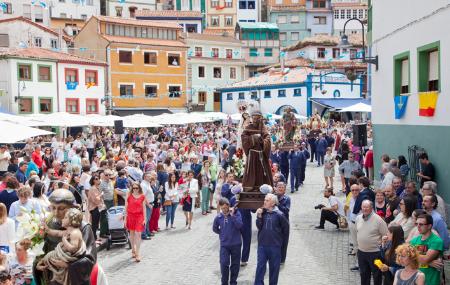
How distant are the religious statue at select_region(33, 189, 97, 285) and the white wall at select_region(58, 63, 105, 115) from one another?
3901 cm

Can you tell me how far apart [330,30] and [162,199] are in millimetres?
57801

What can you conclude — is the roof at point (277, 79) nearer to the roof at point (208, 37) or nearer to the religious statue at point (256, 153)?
the roof at point (208, 37)

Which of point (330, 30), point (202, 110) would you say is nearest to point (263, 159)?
point (202, 110)

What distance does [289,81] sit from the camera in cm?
5016

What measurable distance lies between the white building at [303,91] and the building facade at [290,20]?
16.6 meters

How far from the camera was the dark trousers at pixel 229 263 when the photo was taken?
30.5 feet

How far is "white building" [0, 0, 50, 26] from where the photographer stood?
58119 mm

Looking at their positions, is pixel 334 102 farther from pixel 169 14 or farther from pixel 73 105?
pixel 169 14

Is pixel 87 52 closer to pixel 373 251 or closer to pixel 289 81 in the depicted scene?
pixel 289 81

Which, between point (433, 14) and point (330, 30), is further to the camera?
point (330, 30)

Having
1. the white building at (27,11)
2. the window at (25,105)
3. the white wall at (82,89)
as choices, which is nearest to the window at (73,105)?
the white wall at (82,89)

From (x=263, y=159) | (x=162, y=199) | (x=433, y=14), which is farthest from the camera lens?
(x=162, y=199)

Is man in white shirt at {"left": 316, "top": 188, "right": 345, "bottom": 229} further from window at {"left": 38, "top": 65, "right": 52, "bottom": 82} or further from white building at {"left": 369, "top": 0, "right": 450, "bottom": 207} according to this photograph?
window at {"left": 38, "top": 65, "right": 52, "bottom": 82}

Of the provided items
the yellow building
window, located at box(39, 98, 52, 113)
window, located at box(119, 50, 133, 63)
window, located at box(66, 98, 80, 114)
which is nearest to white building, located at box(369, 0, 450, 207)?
window, located at box(39, 98, 52, 113)
